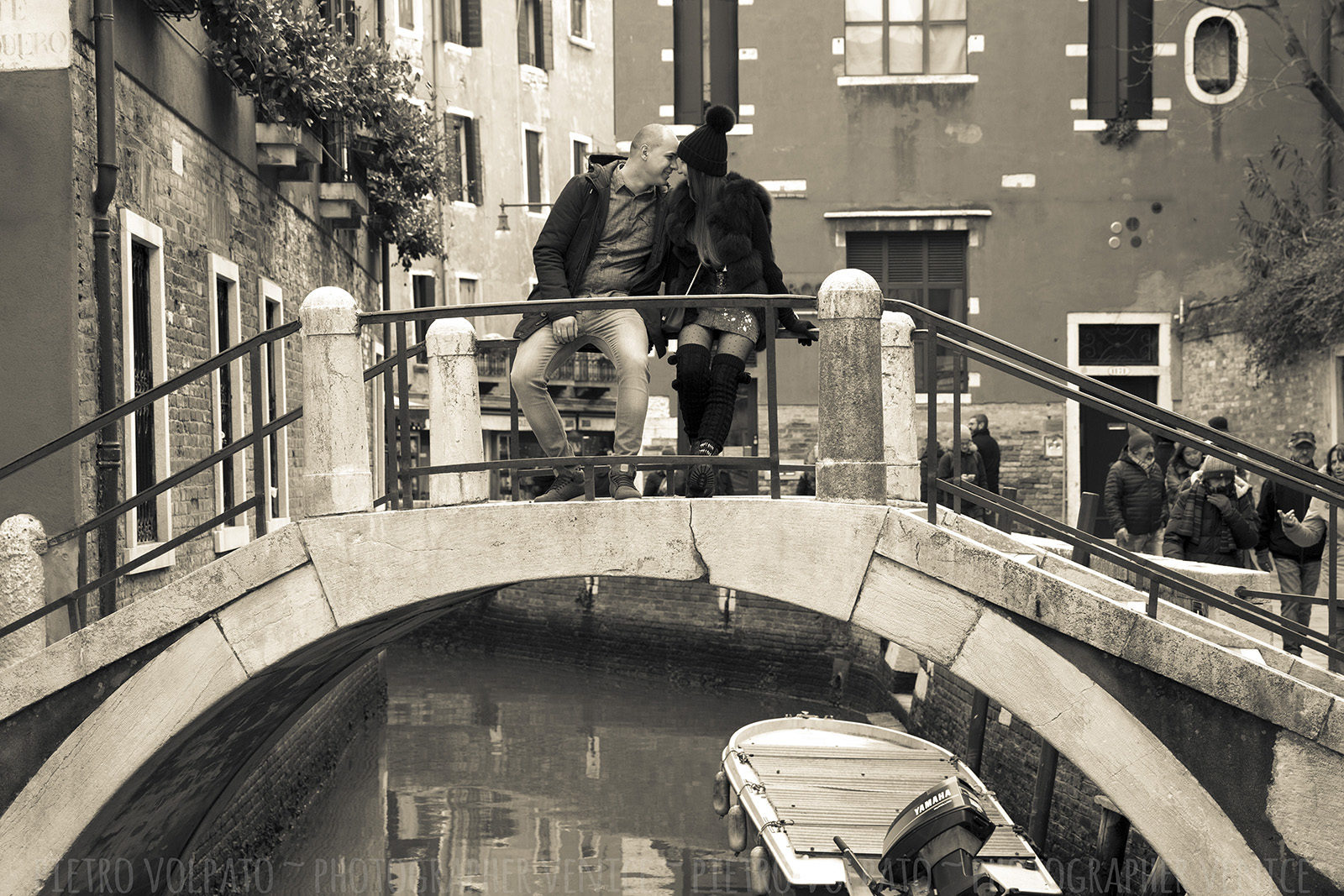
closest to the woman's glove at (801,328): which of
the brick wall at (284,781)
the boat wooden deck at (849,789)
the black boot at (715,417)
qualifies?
the black boot at (715,417)

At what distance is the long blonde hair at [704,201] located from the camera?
5.61 m

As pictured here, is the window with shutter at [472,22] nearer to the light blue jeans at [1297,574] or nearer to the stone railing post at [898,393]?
the light blue jeans at [1297,574]

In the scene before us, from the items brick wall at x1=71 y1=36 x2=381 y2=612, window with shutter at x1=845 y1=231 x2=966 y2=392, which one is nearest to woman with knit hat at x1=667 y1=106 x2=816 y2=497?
brick wall at x1=71 y1=36 x2=381 y2=612

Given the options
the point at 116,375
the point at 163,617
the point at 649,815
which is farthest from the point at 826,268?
the point at 163,617

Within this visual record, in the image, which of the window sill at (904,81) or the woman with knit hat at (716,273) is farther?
the window sill at (904,81)

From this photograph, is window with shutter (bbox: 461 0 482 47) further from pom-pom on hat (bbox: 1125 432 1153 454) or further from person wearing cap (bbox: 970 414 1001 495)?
pom-pom on hat (bbox: 1125 432 1153 454)

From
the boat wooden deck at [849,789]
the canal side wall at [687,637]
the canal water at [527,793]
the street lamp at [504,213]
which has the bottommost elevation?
the canal water at [527,793]

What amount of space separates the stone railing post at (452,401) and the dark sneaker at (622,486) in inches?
19.9

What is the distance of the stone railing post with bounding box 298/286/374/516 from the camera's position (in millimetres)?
5605

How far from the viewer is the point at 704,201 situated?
562 centimetres

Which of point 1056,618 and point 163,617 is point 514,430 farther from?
point 1056,618

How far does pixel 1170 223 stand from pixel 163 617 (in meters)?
15.5

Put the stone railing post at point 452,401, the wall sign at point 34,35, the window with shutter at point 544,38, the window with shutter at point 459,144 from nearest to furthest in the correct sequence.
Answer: the stone railing post at point 452,401, the wall sign at point 34,35, the window with shutter at point 459,144, the window with shutter at point 544,38

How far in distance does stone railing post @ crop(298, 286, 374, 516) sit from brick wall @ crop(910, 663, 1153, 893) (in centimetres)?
337
